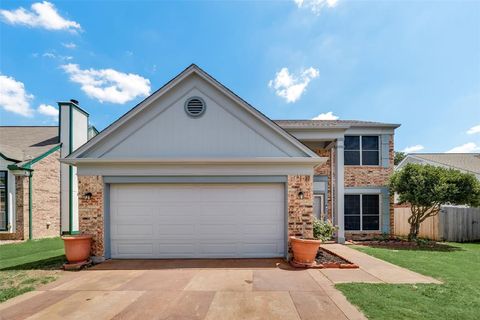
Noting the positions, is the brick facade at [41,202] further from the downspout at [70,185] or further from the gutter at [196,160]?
the gutter at [196,160]

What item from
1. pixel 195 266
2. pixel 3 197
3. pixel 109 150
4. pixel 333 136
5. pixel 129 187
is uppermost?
pixel 333 136

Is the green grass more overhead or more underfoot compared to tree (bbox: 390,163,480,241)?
more underfoot

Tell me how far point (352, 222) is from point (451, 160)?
16.1 metres

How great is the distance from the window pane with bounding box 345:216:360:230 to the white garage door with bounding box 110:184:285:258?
6276 mm

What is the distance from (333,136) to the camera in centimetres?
1120

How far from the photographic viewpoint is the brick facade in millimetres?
11655

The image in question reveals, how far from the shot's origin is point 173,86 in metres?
8.19

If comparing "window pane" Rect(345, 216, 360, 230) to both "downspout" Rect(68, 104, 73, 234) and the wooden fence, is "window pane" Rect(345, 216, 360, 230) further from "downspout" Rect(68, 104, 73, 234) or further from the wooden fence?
"downspout" Rect(68, 104, 73, 234)

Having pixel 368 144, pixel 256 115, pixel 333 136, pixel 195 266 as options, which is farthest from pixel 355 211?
pixel 195 266

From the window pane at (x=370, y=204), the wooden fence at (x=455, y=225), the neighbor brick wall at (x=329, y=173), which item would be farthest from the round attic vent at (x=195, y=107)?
the wooden fence at (x=455, y=225)

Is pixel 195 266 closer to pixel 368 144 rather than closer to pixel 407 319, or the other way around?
pixel 407 319

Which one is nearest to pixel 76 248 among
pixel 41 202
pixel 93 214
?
pixel 93 214

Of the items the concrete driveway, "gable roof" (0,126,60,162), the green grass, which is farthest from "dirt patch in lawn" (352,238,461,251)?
"gable roof" (0,126,60,162)

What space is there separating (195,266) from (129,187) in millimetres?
3249
